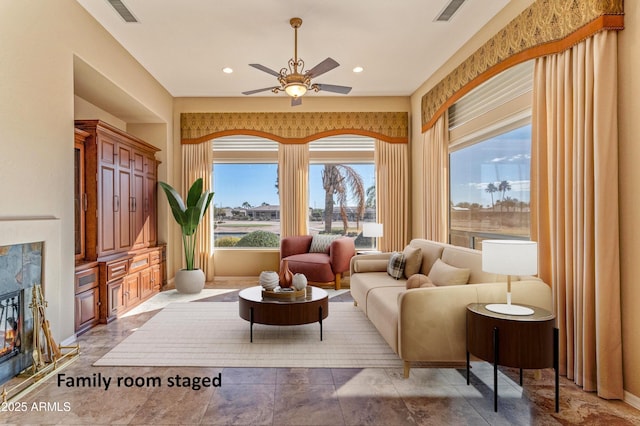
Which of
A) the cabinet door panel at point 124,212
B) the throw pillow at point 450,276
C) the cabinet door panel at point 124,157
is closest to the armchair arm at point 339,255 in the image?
the throw pillow at point 450,276

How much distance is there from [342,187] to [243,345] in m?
3.97

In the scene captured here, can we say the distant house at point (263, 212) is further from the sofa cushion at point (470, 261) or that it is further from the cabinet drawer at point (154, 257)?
the sofa cushion at point (470, 261)

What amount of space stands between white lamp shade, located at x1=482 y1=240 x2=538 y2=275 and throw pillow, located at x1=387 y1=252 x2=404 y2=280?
1769mm

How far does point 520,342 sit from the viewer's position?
7.27 ft

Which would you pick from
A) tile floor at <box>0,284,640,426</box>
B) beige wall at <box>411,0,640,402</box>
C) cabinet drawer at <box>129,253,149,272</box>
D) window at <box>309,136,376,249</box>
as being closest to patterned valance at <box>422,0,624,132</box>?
beige wall at <box>411,0,640,402</box>

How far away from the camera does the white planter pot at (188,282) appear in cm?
533

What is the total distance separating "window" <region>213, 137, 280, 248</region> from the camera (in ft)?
21.8

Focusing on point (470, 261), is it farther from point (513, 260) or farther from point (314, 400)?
point (314, 400)

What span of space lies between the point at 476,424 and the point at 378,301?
134cm

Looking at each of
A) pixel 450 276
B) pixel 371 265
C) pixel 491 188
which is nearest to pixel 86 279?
pixel 371 265

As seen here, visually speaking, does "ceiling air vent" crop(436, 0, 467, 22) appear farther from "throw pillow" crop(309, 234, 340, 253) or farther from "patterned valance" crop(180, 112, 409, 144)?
"throw pillow" crop(309, 234, 340, 253)

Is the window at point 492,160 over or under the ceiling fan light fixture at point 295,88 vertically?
under

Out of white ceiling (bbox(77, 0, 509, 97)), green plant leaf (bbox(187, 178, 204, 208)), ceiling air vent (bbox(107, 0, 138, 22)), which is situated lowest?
green plant leaf (bbox(187, 178, 204, 208))

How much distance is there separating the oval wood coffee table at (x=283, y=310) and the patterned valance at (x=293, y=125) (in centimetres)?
361
